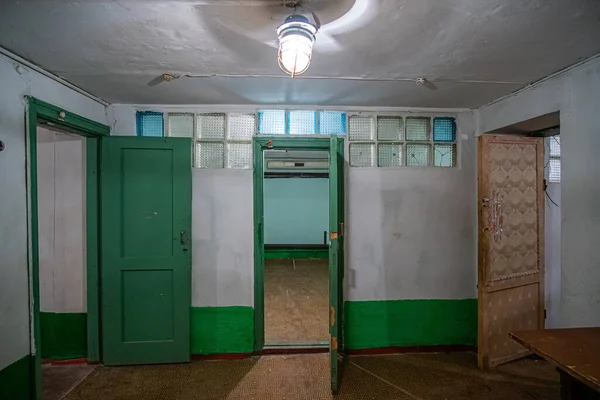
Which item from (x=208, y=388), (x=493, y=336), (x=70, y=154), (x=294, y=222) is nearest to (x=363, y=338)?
(x=493, y=336)

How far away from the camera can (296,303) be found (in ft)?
13.7

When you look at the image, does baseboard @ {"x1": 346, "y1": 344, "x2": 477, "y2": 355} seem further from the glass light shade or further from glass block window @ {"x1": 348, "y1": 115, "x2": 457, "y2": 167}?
the glass light shade

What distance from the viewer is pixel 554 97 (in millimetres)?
2131

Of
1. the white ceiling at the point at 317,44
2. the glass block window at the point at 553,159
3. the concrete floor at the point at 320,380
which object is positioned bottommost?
the concrete floor at the point at 320,380

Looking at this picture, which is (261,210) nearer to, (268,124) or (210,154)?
(210,154)

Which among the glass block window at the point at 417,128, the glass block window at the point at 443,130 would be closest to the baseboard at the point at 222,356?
the glass block window at the point at 417,128

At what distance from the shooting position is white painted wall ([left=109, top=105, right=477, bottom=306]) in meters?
2.75

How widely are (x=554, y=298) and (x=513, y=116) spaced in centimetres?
203

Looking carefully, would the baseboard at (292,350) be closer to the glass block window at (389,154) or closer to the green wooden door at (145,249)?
the green wooden door at (145,249)

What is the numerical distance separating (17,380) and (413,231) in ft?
10.3

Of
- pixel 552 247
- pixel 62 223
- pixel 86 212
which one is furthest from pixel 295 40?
pixel 552 247

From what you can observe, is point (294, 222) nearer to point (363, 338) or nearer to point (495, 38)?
point (363, 338)

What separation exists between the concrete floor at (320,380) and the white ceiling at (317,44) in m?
2.38

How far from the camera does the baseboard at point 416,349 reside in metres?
2.82
